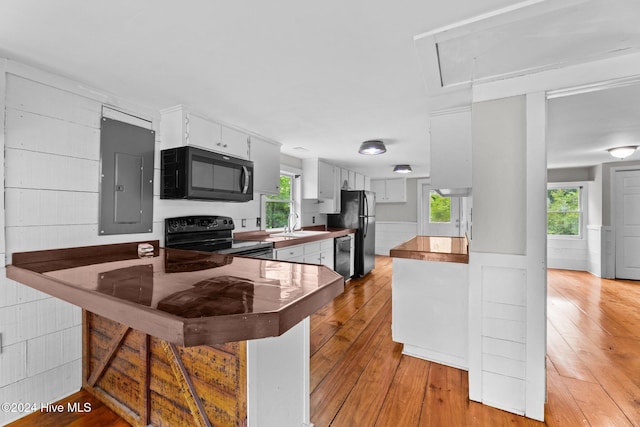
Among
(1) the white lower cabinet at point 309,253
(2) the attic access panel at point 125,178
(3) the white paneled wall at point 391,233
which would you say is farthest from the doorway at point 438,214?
(2) the attic access panel at point 125,178

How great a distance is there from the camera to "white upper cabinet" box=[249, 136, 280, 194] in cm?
335

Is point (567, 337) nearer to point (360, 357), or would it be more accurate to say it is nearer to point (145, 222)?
point (360, 357)

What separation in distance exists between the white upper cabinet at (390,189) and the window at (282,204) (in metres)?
3.47

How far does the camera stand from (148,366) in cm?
154

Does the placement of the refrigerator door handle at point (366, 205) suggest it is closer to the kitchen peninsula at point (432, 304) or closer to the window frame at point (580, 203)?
the kitchen peninsula at point (432, 304)

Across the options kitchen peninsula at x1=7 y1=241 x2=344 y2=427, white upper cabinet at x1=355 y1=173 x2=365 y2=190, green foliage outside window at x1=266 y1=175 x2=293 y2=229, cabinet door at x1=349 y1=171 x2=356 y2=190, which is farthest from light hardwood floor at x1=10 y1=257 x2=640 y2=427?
white upper cabinet at x1=355 y1=173 x2=365 y2=190

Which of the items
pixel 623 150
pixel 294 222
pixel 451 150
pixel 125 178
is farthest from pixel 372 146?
pixel 623 150

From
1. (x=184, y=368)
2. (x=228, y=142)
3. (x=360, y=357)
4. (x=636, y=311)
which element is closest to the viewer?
(x=184, y=368)

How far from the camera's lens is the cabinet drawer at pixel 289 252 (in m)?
3.19

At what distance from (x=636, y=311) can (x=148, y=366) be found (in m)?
5.06


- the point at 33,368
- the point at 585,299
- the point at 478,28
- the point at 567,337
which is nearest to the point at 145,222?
the point at 33,368

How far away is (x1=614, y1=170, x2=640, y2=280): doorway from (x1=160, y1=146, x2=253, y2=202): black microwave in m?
6.38

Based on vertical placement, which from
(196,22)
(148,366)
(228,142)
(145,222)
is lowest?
(148,366)

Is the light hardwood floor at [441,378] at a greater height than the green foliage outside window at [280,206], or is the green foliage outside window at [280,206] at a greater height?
the green foliage outside window at [280,206]
